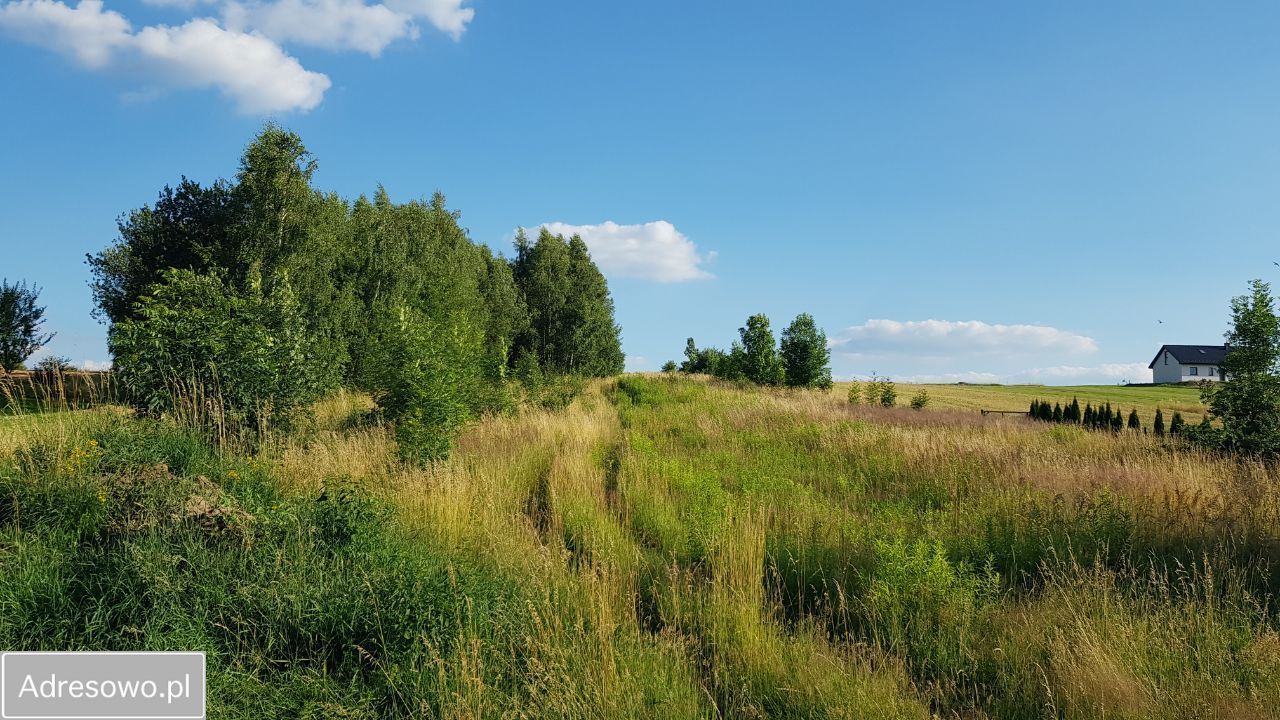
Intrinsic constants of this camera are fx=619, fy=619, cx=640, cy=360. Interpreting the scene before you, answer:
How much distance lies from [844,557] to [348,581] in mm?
4660

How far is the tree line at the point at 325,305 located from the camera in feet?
32.5

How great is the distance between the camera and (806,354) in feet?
139

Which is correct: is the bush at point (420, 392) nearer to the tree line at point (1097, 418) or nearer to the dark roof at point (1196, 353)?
the tree line at point (1097, 418)

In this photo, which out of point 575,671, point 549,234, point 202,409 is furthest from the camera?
point 549,234

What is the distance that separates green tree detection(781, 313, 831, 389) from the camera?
42031 mm

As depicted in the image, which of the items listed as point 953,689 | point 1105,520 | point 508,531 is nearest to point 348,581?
point 508,531

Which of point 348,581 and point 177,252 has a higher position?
point 177,252

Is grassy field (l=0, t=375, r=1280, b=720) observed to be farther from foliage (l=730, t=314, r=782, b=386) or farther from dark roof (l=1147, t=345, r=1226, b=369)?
dark roof (l=1147, t=345, r=1226, b=369)

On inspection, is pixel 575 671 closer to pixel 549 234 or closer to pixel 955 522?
pixel 955 522

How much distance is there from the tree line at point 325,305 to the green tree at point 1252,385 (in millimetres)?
16347

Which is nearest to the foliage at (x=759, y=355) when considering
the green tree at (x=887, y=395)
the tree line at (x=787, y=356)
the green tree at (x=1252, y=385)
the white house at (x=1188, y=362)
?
the tree line at (x=787, y=356)

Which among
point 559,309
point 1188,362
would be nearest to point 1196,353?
point 1188,362

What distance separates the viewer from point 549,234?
5075 cm

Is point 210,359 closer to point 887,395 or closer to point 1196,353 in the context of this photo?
point 887,395
